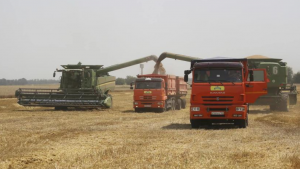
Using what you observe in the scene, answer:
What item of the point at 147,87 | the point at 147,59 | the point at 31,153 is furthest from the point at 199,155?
the point at 147,59

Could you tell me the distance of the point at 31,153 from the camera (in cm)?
1048

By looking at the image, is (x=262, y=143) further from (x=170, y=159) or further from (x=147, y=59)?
(x=147, y=59)

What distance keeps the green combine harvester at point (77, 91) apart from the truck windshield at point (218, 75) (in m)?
14.1

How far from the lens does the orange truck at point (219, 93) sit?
16.5m

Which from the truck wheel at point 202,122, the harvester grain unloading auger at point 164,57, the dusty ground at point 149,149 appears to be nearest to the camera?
the dusty ground at point 149,149

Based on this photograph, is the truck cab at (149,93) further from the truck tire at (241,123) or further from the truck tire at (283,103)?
the truck tire at (241,123)

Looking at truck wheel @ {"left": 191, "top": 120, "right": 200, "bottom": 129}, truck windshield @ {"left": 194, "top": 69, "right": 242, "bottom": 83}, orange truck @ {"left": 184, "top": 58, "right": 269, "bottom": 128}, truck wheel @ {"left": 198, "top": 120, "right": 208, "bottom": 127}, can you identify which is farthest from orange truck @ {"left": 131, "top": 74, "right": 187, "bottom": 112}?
truck windshield @ {"left": 194, "top": 69, "right": 242, "bottom": 83}

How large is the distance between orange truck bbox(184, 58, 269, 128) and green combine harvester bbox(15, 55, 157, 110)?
46.0 ft

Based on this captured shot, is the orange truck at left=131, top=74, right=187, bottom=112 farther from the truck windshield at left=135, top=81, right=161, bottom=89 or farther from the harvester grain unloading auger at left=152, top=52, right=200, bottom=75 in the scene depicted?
the harvester grain unloading auger at left=152, top=52, right=200, bottom=75

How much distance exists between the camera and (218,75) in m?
16.8

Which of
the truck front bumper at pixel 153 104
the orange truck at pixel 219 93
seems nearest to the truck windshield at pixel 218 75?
the orange truck at pixel 219 93

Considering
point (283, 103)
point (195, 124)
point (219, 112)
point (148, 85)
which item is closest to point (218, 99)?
point (219, 112)

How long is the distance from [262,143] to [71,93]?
70.6 feet

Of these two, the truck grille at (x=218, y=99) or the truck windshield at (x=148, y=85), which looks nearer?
the truck grille at (x=218, y=99)
